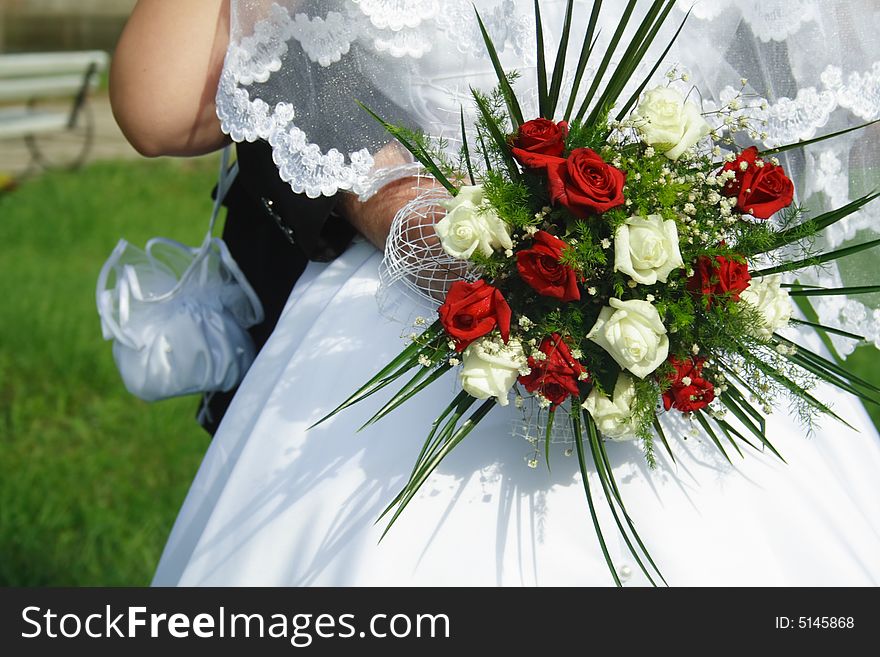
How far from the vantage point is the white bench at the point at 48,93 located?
24.7ft

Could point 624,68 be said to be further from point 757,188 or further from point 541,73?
point 757,188

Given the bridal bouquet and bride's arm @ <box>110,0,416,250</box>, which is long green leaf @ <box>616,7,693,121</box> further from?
bride's arm @ <box>110,0,416,250</box>

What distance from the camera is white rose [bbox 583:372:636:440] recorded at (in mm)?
1173

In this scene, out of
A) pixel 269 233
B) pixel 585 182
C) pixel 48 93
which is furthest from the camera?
pixel 48 93

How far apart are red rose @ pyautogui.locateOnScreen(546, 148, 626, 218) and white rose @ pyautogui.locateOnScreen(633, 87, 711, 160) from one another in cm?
6

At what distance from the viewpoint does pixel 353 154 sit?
133 centimetres

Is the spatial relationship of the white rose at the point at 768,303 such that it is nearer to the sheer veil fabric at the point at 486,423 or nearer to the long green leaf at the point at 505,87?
the sheer veil fabric at the point at 486,423

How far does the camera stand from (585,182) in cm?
109

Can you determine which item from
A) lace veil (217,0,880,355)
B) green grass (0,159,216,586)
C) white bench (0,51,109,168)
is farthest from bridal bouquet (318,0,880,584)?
white bench (0,51,109,168)

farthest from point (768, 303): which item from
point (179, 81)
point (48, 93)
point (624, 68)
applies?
point (48, 93)

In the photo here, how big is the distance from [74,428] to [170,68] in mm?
2756

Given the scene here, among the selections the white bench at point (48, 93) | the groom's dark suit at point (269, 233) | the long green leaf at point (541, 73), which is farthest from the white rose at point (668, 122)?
the white bench at point (48, 93)

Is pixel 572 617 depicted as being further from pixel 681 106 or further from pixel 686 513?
pixel 681 106

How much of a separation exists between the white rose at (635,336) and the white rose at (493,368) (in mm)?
97
